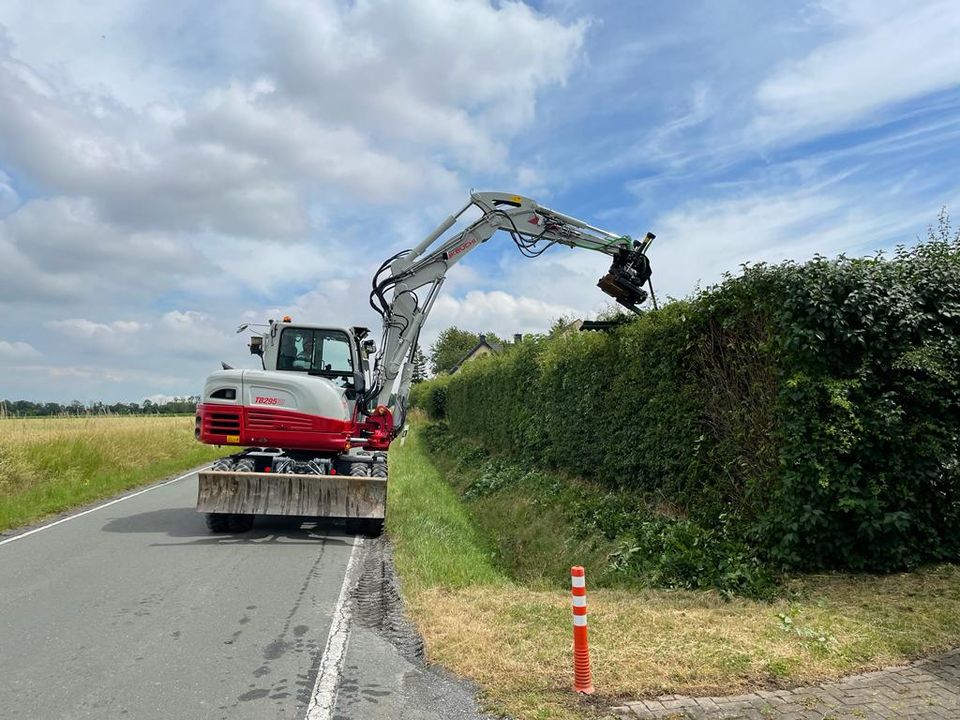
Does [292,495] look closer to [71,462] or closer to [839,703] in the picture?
[839,703]

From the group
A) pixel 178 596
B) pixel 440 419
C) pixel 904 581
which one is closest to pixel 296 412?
pixel 178 596

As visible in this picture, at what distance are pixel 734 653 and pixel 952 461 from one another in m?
3.21

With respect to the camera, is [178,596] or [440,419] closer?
[178,596]

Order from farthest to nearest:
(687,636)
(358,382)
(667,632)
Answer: (358,382), (667,632), (687,636)

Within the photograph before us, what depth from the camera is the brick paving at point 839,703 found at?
3949mm

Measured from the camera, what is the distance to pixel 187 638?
17.6 ft

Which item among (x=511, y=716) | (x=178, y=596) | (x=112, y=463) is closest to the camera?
(x=511, y=716)

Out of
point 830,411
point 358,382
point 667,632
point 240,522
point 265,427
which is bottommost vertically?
point 667,632

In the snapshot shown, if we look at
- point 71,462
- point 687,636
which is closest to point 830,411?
point 687,636

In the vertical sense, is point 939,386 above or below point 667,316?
below

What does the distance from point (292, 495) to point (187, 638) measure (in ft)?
13.1

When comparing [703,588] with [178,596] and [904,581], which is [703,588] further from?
[178,596]

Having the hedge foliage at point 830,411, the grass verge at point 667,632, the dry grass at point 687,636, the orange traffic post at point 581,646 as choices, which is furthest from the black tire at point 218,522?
the orange traffic post at point 581,646

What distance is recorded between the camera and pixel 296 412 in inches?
383
